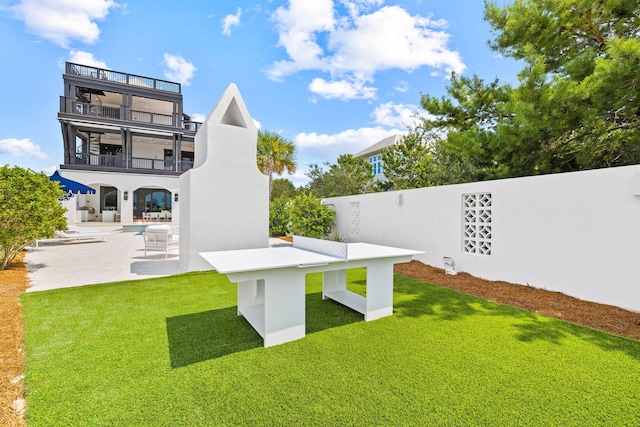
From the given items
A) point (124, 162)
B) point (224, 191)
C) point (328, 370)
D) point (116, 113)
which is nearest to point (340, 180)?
point (224, 191)

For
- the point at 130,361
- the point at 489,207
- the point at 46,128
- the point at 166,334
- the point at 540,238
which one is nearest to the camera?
the point at 130,361

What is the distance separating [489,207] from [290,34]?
10.5 meters

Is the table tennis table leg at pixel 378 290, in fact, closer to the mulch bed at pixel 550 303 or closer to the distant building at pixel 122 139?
the mulch bed at pixel 550 303

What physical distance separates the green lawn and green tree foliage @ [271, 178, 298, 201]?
25414 mm

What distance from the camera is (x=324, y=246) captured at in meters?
5.12

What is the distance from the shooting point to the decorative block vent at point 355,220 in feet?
43.7

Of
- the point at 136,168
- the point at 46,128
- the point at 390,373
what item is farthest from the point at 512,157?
the point at 46,128

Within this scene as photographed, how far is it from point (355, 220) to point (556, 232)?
803 centimetres

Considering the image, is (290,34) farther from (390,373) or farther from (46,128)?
(46,128)

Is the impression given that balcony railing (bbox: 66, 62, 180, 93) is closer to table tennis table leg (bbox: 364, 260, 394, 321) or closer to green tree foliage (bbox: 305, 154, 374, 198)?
green tree foliage (bbox: 305, 154, 374, 198)

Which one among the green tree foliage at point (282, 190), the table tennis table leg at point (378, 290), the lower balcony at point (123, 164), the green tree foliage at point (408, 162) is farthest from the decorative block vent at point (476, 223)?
the lower balcony at point (123, 164)

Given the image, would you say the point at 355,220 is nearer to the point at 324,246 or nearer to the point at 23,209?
the point at 324,246

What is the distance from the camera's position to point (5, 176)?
7.97m

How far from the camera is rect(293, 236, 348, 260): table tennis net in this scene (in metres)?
4.62
